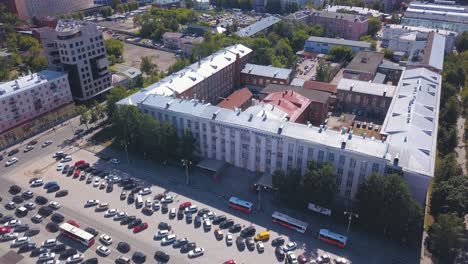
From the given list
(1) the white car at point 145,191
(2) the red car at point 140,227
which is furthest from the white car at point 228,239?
(1) the white car at point 145,191

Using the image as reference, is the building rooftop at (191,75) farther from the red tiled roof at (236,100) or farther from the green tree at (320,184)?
the green tree at (320,184)

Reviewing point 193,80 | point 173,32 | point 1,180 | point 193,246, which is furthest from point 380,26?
point 1,180

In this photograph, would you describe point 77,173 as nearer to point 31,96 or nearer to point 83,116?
point 83,116

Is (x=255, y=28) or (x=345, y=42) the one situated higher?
(x=255, y=28)

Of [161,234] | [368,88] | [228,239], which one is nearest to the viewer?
[228,239]

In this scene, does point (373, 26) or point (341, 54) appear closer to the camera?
point (341, 54)

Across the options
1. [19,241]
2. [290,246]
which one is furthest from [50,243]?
[290,246]
